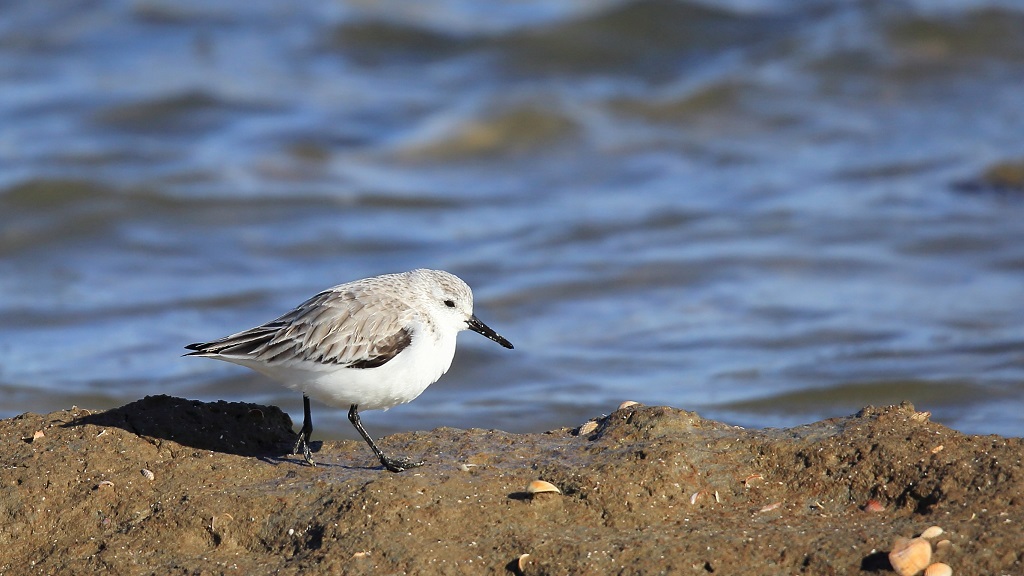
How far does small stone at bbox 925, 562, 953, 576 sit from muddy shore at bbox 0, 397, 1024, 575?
0.19ft

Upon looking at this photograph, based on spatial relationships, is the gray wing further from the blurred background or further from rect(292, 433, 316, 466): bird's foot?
the blurred background

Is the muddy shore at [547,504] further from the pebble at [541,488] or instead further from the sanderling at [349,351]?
the sanderling at [349,351]

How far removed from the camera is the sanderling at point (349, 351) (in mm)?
5875

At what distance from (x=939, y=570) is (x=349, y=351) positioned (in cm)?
289

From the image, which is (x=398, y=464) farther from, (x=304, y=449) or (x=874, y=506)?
(x=874, y=506)

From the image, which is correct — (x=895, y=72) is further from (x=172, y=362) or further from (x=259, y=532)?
(x=259, y=532)

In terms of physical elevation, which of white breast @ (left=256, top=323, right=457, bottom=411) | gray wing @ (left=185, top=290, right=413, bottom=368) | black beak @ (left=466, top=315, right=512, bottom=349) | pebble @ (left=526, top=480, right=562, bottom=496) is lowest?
pebble @ (left=526, top=480, right=562, bottom=496)

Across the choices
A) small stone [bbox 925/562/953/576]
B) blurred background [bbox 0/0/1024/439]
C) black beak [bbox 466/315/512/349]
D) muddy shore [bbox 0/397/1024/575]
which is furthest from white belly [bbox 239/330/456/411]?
blurred background [bbox 0/0/1024/439]

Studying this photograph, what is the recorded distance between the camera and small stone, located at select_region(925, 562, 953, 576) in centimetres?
427

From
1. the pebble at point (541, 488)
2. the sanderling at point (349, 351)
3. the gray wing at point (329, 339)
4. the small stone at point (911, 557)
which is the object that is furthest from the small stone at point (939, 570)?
the gray wing at point (329, 339)

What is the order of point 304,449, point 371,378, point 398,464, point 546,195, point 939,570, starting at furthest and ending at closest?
1. point 546,195
2. point 371,378
3. point 304,449
4. point 398,464
5. point 939,570

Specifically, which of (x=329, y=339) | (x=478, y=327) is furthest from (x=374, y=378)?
(x=478, y=327)

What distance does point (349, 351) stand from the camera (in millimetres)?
5898

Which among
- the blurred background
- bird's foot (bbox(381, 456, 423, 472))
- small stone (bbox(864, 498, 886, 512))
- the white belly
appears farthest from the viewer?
the blurred background
